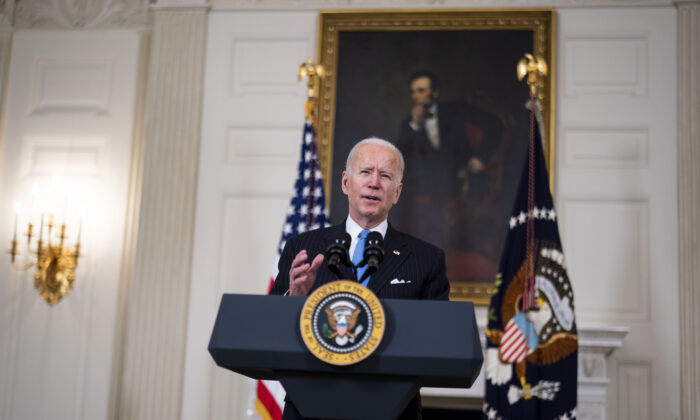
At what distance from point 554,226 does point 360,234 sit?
3002 millimetres

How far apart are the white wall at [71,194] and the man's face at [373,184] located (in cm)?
435

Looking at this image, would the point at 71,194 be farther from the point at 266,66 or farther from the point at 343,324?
the point at 343,324

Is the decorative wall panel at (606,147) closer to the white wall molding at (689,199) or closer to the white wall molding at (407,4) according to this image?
the white wall molding at (689,199)

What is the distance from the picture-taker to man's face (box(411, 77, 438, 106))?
20.6 feet

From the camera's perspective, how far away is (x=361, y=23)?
648cm

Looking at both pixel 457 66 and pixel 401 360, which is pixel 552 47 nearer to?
pixel 457 66

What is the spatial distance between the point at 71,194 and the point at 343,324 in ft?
17.3

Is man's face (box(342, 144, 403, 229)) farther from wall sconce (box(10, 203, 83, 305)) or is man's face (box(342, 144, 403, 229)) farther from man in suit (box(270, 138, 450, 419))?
wall sconce (box(10, 203, 83, 305))

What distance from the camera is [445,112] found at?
6242 millimetres

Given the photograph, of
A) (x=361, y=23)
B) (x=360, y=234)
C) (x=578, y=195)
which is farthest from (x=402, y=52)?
(x=360, y=234)

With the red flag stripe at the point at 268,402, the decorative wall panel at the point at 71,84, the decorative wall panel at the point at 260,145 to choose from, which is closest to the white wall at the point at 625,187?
the decorative wall panel at the point at 260,145

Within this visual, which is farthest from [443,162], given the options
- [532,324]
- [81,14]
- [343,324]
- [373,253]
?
[343,324]

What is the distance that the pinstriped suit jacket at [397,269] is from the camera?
2.41 meters

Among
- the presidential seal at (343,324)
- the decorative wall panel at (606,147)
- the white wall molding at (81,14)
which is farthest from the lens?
the white wall molding at (81,14)
